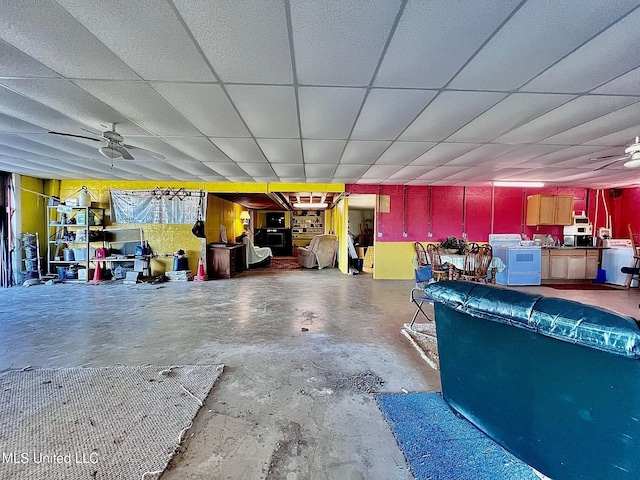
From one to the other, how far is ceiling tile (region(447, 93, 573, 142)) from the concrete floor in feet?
8.38

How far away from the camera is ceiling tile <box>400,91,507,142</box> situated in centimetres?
249

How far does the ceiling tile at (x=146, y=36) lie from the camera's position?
5.08 ft

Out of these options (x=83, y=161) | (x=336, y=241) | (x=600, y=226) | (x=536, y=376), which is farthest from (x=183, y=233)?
(x=600, y=226)

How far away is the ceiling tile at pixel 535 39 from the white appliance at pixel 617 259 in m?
7.25

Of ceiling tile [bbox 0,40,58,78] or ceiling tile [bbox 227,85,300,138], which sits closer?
ceiling tile [bbox 0,40,58,78]

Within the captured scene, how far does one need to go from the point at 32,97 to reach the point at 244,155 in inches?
95.4

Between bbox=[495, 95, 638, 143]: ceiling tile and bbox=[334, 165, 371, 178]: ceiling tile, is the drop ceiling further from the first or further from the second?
bbox=[334, 165, 371, 178]: ceiling tile

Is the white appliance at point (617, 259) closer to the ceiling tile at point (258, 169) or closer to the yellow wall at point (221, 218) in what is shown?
the ceiling tile at point (258, 169)

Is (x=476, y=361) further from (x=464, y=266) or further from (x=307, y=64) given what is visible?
(x=464, y=266)

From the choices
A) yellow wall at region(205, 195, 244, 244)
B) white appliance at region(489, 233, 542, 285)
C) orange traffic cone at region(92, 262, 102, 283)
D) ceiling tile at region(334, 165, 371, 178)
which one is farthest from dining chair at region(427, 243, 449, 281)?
orange traffic cone at region(92, 262, 102, 283)

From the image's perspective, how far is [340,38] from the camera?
1760 mm

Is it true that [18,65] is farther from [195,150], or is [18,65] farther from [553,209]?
[553,209]

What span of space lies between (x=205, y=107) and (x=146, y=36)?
103cm

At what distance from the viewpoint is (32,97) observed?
8.55 ft
